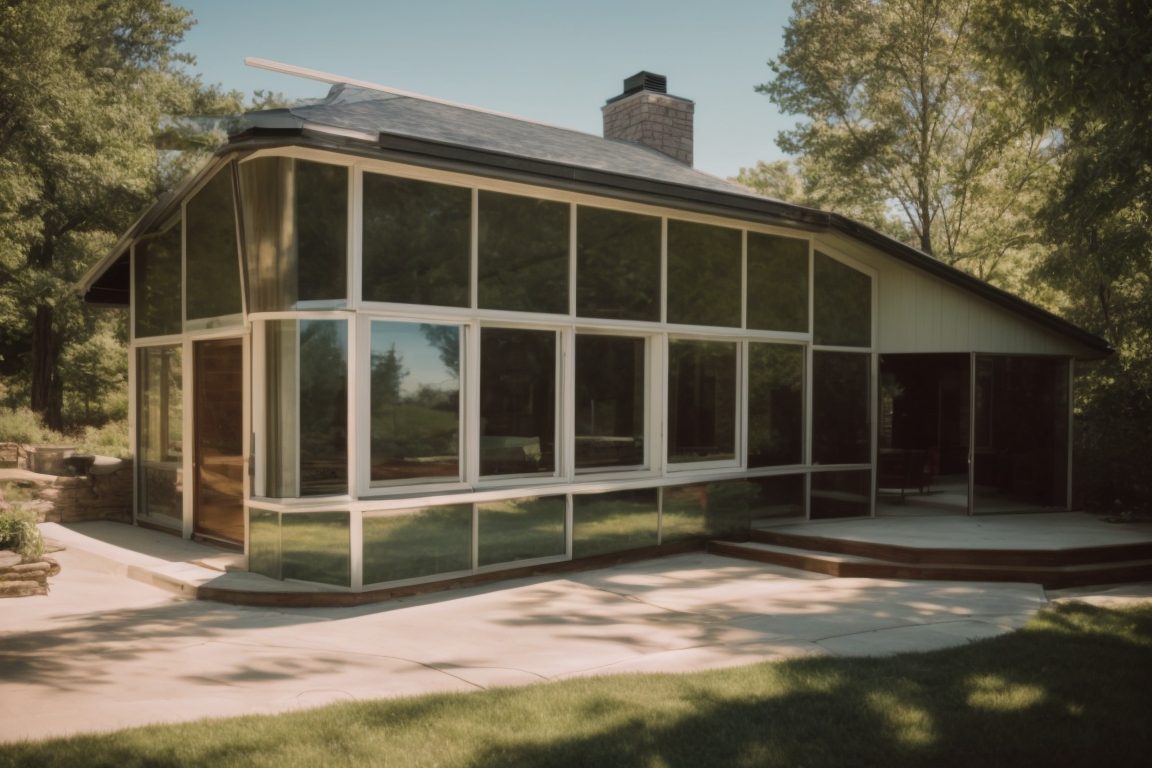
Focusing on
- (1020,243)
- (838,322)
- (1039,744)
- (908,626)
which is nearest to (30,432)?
(838,322)

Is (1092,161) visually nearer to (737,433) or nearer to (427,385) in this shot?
(737,433)

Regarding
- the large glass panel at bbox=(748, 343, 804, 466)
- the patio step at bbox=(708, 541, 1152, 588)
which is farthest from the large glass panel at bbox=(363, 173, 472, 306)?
the patio step at bbox=(708, 541, 1152, 588)

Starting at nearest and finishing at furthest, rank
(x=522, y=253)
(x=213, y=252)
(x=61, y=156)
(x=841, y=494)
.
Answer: (x=522, y=253), (x=213, y=252), (x=841, y=494), (x=61, y=156)

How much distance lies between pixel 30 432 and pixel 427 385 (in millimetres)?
15240

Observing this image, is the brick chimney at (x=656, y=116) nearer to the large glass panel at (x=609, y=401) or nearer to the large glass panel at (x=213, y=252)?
the large glass panel at (x=609, y=401)

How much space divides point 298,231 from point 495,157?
1791 mm

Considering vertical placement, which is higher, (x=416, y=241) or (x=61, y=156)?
(x=61, y=156)

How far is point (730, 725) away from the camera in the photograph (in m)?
4.29

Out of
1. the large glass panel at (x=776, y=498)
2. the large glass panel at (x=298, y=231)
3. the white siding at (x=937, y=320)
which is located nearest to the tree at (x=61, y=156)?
the large glass panel at (x=298, y=231)

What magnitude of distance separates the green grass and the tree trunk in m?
22.4

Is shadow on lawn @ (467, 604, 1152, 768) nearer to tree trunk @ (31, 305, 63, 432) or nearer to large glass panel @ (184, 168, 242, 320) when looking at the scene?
large glass panel @ (184, 168, 242, 320)

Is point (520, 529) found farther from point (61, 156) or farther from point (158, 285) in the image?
point (61, 156)

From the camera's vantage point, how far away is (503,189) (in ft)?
26.3

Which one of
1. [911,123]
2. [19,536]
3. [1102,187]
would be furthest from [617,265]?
[911,123]
